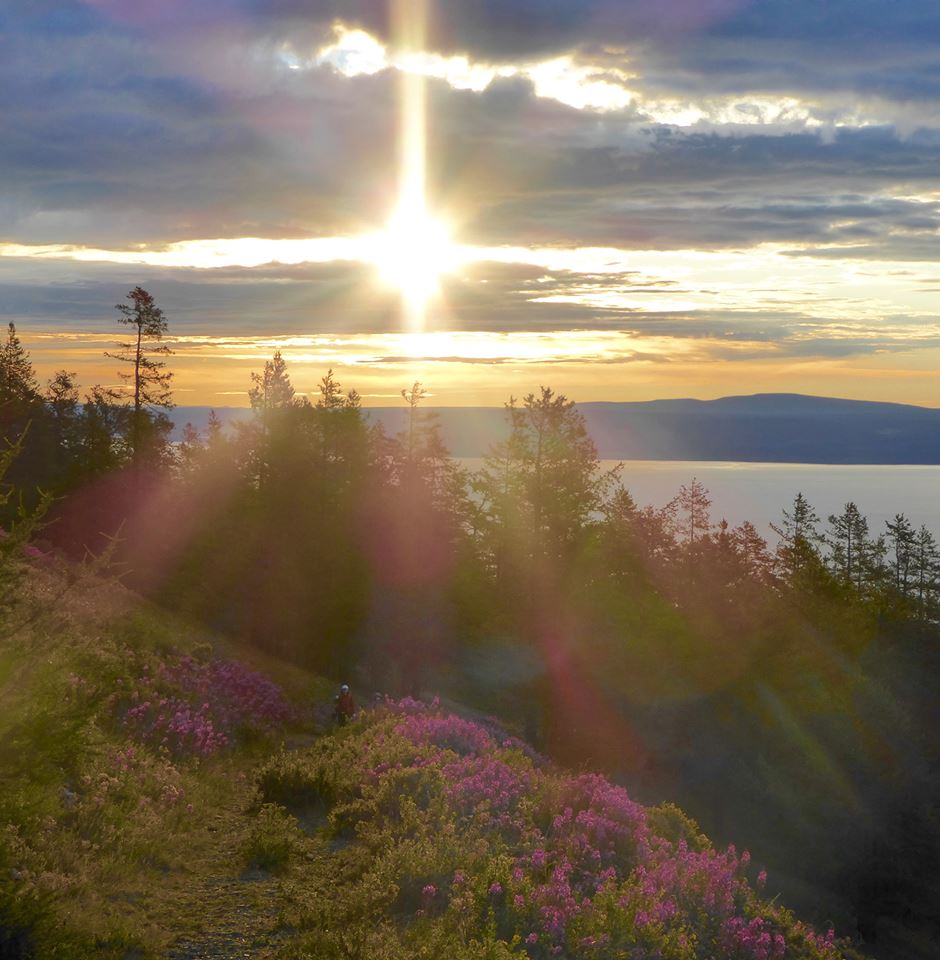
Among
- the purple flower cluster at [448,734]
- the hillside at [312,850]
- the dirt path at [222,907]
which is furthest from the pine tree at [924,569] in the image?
the dirt path at [222,907]

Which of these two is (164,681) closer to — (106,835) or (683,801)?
(106,835)

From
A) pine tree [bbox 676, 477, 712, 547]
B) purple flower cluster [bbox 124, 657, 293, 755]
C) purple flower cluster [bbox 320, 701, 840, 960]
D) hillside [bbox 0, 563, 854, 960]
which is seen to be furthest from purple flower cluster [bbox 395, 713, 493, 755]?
pine tree [bbox 676, 477, 712, 547]

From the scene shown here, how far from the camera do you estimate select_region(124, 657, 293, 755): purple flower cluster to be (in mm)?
16047

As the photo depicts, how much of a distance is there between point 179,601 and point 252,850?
28328 millimetres

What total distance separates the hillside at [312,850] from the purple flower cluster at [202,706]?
9cm

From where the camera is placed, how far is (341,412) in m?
60.2

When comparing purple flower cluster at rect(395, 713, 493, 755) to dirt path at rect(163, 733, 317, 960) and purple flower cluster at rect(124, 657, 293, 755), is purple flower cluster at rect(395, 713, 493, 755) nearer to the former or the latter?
purple flower cluster at rect(124, 657, 293, 755)

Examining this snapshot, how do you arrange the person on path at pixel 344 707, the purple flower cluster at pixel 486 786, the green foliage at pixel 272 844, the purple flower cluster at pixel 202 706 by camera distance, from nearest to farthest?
the green foliage at pixel 272 844
the purple flower cluster at pixel 486 786
the purple flower cluster at pixel 202 706
the person on path at pixel 344 707

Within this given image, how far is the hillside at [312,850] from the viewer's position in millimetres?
8281

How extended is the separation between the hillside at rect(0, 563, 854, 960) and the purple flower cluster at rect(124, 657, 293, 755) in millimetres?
95

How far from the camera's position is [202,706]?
18.0 metres

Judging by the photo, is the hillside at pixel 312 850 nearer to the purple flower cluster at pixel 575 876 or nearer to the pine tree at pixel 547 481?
the purple flower cluster at pixel 575 876

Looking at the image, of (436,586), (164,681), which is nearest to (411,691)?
(436,586)

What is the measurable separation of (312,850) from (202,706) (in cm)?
681
